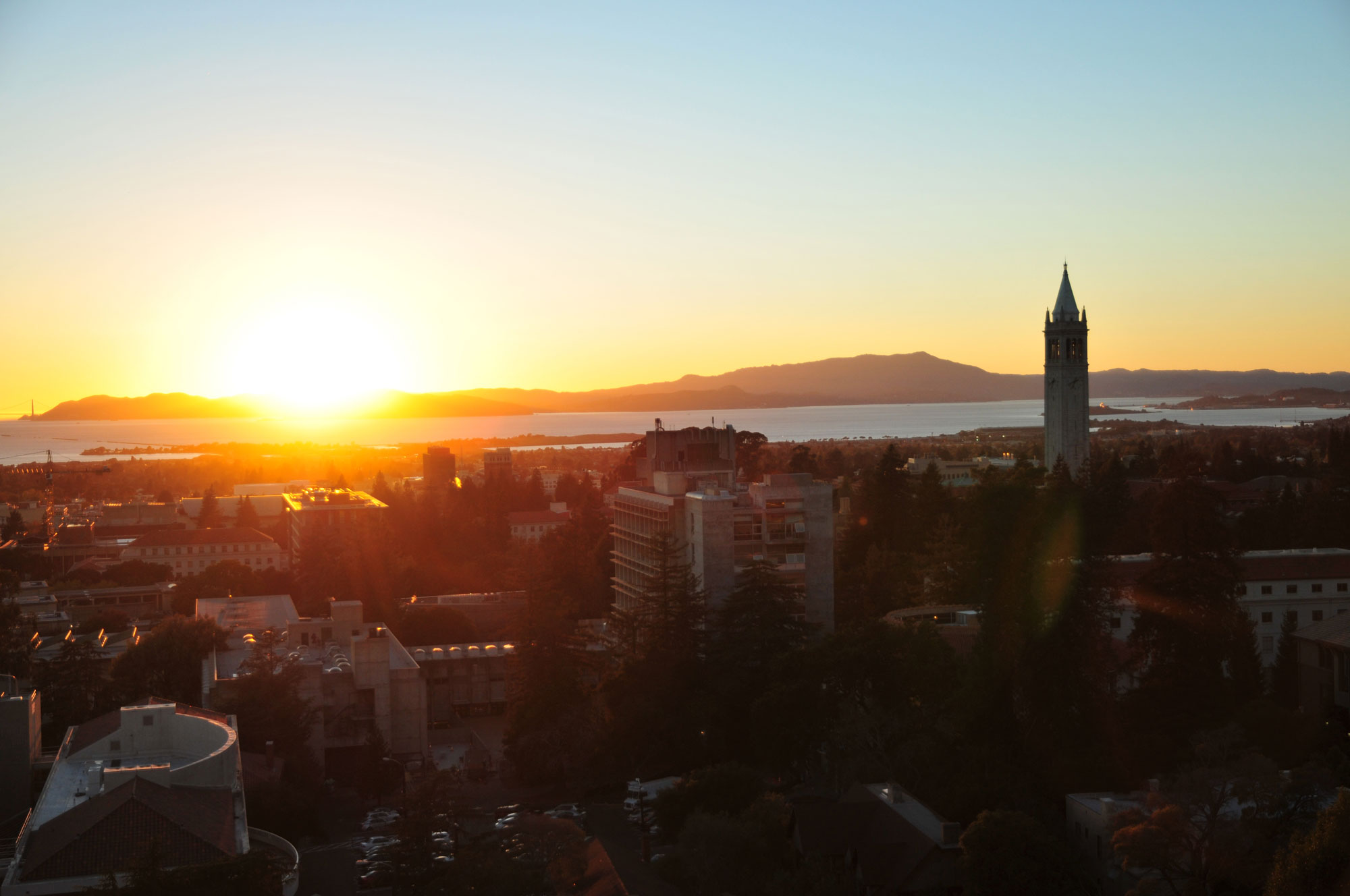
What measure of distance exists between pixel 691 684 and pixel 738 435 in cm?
2254

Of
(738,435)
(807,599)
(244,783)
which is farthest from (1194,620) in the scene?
(738,435)

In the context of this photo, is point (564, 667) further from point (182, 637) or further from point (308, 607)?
point (308, 607)

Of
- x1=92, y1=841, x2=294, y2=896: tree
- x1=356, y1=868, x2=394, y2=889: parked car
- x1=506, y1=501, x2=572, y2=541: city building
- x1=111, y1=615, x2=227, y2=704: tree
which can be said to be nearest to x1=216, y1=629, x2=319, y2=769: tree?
x1=111, y1=615, x2=227, y2=704: tree

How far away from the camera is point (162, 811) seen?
45.0ft

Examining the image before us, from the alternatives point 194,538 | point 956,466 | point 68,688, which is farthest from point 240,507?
point 956,466

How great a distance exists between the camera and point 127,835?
43.6ft

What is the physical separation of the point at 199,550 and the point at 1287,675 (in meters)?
40.1

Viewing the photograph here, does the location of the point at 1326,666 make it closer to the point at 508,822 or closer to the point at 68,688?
the point at 508,822

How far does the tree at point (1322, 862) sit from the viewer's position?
37.9 feet

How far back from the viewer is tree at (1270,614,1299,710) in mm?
21281

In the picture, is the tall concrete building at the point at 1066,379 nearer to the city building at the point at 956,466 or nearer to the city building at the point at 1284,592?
the city building at the point at 956,466

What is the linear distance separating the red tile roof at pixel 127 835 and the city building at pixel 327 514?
2746cm

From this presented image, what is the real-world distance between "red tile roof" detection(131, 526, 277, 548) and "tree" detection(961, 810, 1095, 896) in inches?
1575

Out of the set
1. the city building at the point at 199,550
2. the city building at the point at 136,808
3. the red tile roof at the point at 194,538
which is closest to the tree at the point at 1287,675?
the city building at the point at 136,808
